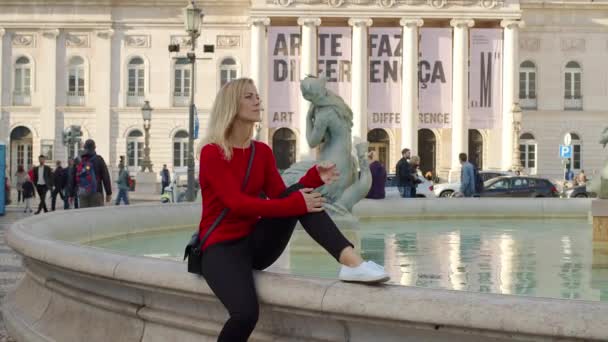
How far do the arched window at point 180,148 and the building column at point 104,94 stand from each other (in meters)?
3.20

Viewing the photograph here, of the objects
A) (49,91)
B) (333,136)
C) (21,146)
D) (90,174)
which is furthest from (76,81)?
(333,136)

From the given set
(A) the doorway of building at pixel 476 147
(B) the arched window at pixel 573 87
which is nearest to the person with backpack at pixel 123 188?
(A) the doorway of building at pixel 476 147

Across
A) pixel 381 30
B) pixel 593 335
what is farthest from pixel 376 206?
pixel 381 30

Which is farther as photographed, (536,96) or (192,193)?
(536,96)

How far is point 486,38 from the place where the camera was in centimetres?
4628

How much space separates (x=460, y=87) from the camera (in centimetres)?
4853

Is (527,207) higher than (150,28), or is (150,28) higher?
(150,28)

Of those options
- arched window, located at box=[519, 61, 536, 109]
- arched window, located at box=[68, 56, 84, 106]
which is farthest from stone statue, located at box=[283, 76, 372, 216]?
arched window, located at box=[519, 61, 536, 109]

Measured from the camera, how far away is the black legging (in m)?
4.05

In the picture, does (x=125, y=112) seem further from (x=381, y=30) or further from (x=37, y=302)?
(x=37, y=302)

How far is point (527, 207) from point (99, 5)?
39.5 metres

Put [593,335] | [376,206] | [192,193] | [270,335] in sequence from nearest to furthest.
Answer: [593,335], [270,335], [376,206], [192,193]

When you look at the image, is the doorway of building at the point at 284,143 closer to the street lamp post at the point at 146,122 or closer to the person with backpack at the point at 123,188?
the street lamp post at the point at 146,122

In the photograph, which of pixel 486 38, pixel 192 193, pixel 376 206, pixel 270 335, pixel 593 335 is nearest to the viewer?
pixel 593 335
